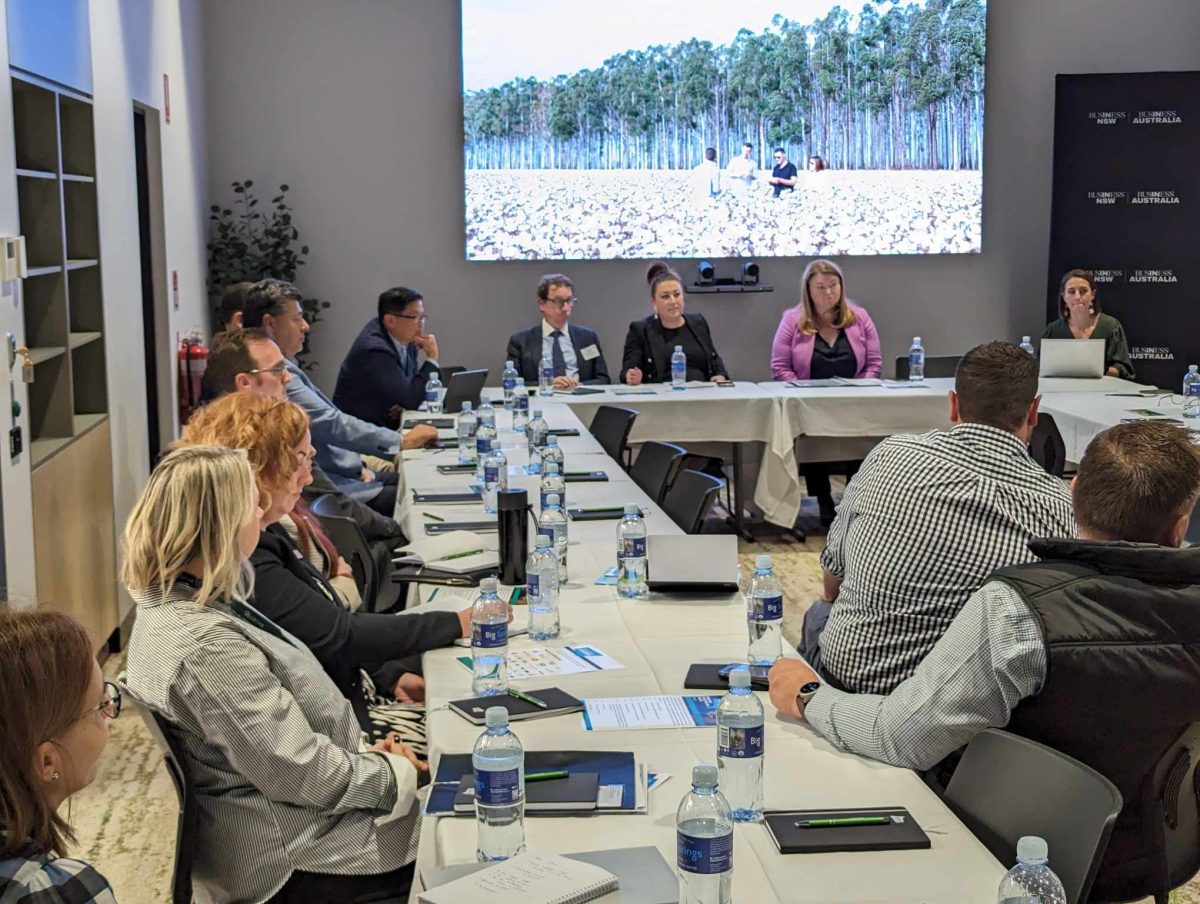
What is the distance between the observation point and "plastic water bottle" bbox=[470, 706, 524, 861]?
75.3 inches

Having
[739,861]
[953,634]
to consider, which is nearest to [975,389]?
[953,634]

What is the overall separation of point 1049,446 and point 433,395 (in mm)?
3091

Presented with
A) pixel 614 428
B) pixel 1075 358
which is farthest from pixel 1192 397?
pixel 614 428

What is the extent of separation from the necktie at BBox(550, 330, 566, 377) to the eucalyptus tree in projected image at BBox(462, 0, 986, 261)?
1.29 m

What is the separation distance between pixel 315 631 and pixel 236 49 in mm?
6843

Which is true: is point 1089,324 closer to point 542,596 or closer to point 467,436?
point 467,436

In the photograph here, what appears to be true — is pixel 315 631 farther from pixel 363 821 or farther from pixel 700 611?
pixel 700 611

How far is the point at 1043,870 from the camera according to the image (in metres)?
1.68

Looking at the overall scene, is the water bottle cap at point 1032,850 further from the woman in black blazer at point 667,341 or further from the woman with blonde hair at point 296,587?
the woman in black blazer at point 667,341

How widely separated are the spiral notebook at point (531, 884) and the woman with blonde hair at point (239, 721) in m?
0.55

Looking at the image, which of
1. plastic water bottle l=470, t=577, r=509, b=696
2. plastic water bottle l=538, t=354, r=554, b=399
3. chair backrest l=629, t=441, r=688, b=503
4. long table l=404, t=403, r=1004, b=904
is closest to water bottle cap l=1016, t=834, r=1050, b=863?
long table l=404, t=403, r=1004, b=904

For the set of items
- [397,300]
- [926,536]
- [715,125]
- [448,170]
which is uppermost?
[715,125]

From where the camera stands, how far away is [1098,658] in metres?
2.13

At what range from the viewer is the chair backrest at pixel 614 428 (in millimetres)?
6117
